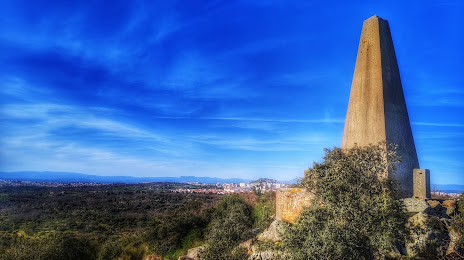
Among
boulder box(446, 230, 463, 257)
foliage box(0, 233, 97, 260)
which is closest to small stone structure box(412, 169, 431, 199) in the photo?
boulder box(446, 230, 463, 257)

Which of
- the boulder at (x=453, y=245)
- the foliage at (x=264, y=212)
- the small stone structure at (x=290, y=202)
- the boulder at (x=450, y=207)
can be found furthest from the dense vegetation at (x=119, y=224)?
the boulder at (x=450, y=207)

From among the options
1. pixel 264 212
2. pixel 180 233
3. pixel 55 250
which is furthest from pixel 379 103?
pixel 55 250

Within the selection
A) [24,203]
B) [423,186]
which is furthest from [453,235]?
[24,203]

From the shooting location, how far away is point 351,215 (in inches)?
368

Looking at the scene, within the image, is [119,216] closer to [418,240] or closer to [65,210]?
[65,210]

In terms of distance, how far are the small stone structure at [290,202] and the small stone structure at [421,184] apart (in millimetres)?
5910

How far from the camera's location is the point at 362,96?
1669 centimetres

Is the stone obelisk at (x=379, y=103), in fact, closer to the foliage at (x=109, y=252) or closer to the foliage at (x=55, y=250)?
the foliage at (x=109, y=252)

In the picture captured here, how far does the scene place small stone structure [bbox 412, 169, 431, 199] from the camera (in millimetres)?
15164

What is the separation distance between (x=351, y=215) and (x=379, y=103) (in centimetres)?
879

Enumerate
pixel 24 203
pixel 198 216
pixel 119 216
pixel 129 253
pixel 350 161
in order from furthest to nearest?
pixel 24 203
pixel 119 216
pixel 198 216
pixel 129 253
pixel 350 161

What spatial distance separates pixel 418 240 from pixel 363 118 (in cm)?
717

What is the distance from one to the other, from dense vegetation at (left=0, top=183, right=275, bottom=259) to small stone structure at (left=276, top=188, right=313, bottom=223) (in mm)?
2413

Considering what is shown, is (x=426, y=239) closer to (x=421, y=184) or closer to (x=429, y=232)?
(x=429, y=232)
